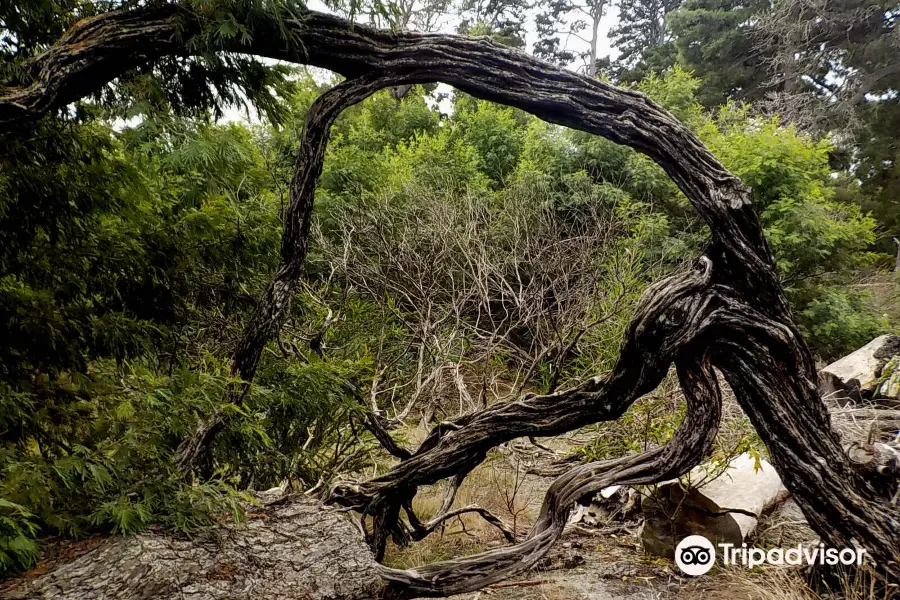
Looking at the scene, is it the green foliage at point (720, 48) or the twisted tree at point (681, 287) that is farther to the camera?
the green foliage at point (720, 48)

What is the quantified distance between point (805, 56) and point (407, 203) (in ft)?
39.4

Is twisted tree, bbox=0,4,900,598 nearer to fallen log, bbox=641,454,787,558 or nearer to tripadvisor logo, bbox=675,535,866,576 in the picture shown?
tripadvisor logo, bbox=675,535,866,576

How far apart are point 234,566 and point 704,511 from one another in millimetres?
2904

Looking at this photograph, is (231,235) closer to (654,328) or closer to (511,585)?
(654,328)

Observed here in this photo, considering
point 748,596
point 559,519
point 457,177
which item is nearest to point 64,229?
point 559,519

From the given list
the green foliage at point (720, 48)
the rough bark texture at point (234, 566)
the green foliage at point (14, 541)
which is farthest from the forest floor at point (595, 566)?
the green foliage at point (720, 48)

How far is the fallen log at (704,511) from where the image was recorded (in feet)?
10.9

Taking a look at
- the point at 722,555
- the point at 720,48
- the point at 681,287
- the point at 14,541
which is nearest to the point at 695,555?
the point at 722,555

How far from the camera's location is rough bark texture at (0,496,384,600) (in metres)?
1.50

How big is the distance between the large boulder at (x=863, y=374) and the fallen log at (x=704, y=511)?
3.04m

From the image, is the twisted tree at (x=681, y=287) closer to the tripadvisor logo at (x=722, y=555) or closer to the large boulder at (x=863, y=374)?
the tripadvisor logo at (x=722, y=555)

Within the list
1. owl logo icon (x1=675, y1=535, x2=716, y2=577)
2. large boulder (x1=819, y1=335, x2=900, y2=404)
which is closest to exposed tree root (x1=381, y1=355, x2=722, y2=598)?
owl logo icon (x1=675, y1=535, x2=716, y2=577)

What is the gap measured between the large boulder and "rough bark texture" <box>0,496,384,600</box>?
5.85 meters

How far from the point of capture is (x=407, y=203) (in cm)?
852
